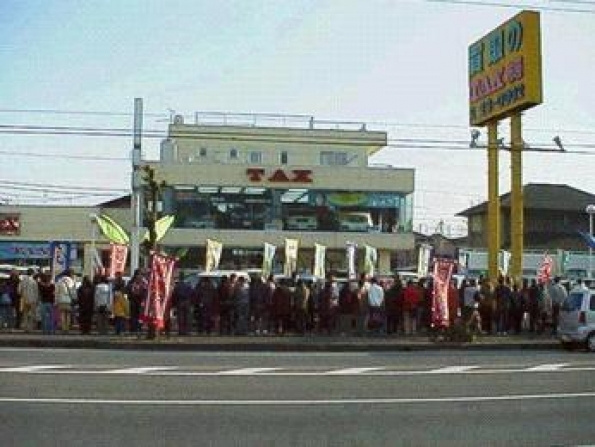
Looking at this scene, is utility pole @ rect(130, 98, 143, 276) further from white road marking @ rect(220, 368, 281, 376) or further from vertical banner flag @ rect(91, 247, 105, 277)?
white road marking @ rect(220, 368, 281, 376)

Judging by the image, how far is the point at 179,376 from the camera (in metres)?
15.0

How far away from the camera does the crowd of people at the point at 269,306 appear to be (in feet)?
80.2

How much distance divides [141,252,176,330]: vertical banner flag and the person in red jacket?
21.9ft

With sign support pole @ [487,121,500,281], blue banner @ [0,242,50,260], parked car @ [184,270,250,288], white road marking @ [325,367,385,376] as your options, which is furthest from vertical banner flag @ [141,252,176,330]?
blue banner @ [0,242,50,260]

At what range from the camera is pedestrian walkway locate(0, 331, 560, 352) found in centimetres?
2202

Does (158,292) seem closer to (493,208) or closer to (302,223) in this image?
(493,208)

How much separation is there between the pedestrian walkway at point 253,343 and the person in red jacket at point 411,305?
1.32 metres

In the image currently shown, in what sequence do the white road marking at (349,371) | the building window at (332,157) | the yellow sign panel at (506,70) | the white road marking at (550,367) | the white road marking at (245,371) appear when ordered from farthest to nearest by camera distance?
1. the building window at (332,157)
2. the yellow sign panel at (506,70)
3. the white road marking at (550,367)
4. the white road marking at (349,371)
5. the white road marking at (245,371)

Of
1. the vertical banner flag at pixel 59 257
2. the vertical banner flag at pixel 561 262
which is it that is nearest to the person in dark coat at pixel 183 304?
the vertical banner flag at pixel 59 257

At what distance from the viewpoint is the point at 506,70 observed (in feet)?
105

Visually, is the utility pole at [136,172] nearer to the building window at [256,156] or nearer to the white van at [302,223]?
the white van at [302,223]

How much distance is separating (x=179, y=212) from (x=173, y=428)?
163 ft

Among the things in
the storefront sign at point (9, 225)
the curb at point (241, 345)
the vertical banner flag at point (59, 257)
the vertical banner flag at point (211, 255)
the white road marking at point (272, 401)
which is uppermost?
the storefront sign at point (9, 225)

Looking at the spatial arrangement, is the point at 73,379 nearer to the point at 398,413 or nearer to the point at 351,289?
the point at 398,413
